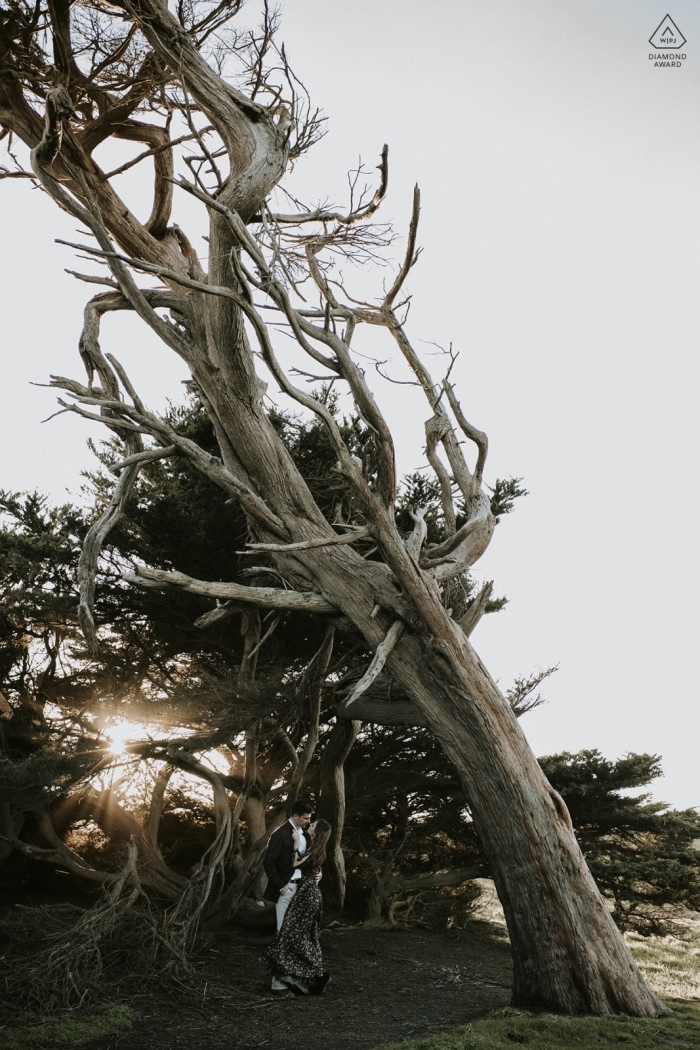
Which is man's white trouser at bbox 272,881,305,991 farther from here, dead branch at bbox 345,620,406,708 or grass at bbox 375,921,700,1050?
grass at bbox 375,921,700,1050

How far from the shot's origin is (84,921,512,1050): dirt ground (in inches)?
201

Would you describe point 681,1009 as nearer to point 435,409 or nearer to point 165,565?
point 435,409

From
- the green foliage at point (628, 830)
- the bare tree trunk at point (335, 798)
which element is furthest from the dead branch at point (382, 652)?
the green foliage at point (628, 830)

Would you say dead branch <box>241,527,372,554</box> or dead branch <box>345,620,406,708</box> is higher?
dead branch <box>241,527,372,554</box>

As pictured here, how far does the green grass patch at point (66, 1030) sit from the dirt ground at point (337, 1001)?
4.4 inches

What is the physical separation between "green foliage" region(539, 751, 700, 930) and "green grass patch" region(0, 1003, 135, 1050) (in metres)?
5.40

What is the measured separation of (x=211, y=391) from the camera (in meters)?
7.29

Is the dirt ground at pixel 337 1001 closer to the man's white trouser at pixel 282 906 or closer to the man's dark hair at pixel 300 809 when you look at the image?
the man's white trouser at pixel 282 906

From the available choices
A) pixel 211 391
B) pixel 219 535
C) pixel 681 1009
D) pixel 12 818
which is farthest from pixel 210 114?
pixel 681 1009

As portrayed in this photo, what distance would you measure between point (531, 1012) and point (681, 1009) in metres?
1.43

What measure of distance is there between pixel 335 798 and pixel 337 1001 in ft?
9.20

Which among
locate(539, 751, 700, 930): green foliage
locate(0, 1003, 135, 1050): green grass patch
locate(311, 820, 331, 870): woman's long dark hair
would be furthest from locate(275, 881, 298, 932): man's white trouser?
locate(539, 751, 700, 930): green foliage

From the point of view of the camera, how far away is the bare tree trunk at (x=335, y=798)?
29.3ft

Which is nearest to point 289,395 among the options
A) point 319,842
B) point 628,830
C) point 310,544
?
point 310,544
